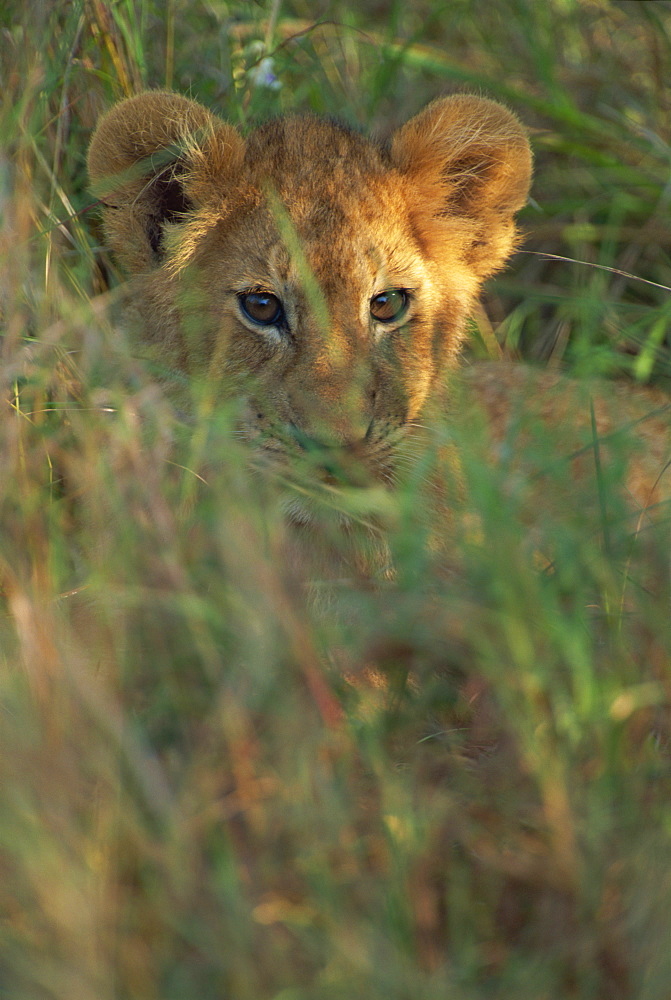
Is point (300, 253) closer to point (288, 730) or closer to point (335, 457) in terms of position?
point (335, 457)

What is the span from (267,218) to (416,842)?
1.83 meters

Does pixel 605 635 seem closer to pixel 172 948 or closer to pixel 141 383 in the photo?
pixel 172 948

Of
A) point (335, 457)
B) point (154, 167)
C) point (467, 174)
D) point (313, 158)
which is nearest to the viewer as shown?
point (335, 457)

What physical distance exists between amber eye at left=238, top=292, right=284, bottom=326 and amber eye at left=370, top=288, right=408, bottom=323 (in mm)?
273

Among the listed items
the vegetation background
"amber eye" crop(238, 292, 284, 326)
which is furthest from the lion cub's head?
the vegetation background

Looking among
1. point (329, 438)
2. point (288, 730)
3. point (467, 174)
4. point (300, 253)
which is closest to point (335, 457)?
point (329, 438)

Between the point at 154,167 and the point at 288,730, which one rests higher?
the point at 154,167

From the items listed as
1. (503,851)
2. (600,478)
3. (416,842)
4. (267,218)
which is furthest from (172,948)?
(267,218)

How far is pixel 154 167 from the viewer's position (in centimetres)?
282

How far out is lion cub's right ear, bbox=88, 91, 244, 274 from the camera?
8.94 feet

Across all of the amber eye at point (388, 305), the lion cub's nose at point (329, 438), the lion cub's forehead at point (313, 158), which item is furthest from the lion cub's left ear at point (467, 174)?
the lion cub's nose at point (329, 438)

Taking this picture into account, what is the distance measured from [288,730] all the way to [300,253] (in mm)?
1399

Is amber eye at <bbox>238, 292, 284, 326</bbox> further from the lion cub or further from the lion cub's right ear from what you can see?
the lion cub's right ear

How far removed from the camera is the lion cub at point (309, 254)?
2.63m
